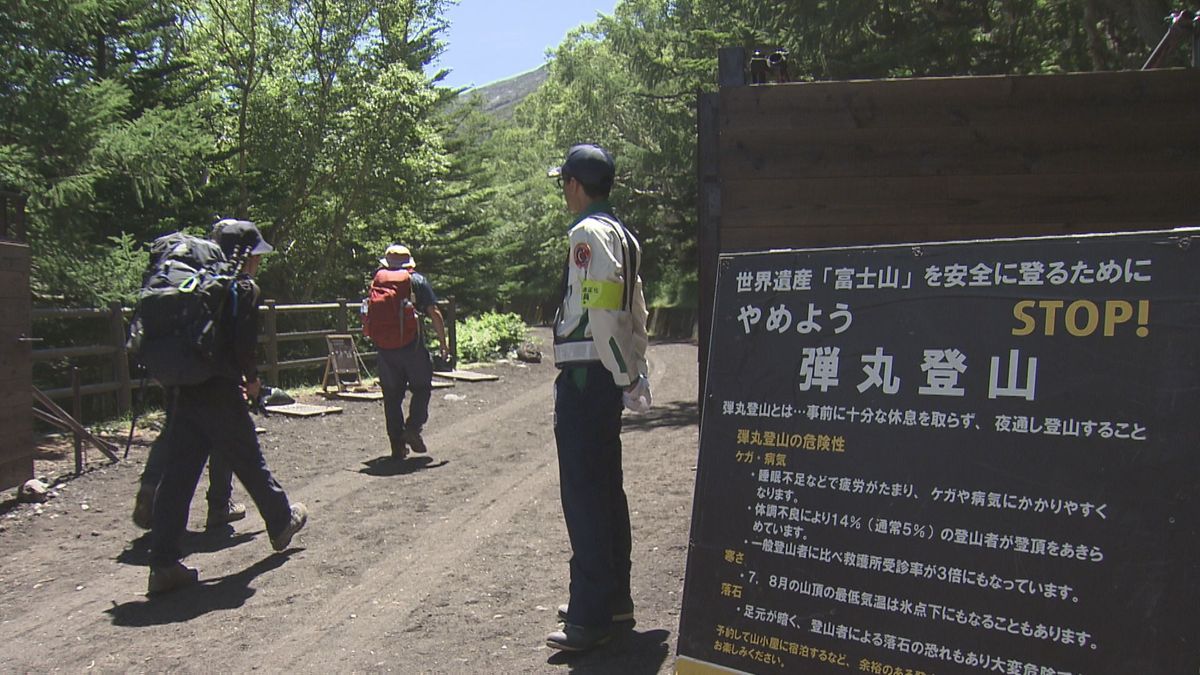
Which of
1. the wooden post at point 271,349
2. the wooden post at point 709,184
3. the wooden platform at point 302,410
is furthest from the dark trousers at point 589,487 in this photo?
the wooden post at point 271,349

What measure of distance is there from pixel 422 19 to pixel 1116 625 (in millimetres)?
23961

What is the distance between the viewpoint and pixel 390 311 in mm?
8953

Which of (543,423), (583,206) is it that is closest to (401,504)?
(583,206)

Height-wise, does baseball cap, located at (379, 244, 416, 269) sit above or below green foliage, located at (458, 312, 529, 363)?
above

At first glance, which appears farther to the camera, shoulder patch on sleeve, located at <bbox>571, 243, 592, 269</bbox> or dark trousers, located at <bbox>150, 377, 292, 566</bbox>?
dark trousers, located at <bbox>150, 377, 292, 566</bbox>

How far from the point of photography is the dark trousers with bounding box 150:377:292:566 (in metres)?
5.25

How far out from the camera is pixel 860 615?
271 centimetres

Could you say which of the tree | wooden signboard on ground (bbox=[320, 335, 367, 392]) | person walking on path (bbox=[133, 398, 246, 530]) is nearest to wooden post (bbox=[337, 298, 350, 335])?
wooden signboard on ground (bbox=[320, 335, 367, 392])

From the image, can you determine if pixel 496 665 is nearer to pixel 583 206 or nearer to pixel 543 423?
pixel 583 206

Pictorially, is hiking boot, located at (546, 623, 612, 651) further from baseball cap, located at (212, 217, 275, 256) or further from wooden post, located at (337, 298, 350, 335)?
wooden post, located at (337, 298, 350, 335)

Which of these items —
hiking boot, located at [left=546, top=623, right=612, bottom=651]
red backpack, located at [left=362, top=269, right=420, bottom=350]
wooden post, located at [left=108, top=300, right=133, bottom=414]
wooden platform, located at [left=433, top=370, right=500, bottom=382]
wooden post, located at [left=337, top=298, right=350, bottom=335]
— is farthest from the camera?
wooden platform, located at [left=433, top=370, right=500, bottom=382]

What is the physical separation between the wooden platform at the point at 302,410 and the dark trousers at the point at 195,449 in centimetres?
623

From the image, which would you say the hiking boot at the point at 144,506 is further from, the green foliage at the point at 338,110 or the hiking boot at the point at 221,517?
the green foliage at the point at 338,110

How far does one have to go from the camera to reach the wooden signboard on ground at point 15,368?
276 inches
